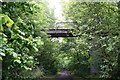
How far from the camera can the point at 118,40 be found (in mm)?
3615

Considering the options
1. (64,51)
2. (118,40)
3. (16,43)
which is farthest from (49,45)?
(16,43)

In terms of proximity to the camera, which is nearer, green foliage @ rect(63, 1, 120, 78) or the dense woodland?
the dense woodland

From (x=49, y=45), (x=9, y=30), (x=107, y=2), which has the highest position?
(x=107, y=2)

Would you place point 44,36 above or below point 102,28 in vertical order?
below

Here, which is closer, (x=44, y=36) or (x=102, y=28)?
(x=102, y=28)

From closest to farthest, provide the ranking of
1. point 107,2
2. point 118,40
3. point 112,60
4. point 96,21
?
point 118,40 < point 112,60 < point 107,2 < point 96,21

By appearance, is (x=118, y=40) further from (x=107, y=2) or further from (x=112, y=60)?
(x=107, y=2)

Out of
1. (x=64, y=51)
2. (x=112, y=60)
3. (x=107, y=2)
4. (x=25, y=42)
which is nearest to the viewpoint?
(x=25, y=42)

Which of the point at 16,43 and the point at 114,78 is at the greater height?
the point at 16,43

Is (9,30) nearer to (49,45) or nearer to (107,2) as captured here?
(107,2)

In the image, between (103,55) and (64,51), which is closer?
(103,55)

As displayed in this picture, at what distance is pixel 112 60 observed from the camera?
163 inches

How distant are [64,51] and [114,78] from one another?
5298 mm

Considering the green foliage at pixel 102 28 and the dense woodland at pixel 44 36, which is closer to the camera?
the dense woodland at pixel 44 36
